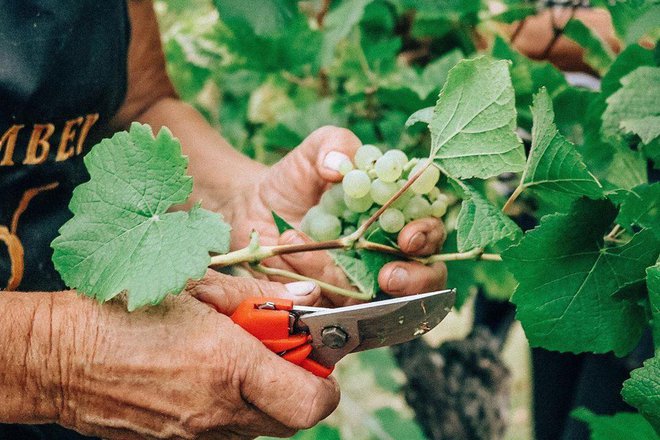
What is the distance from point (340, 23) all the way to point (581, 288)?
705 millimetres

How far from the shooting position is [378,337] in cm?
97

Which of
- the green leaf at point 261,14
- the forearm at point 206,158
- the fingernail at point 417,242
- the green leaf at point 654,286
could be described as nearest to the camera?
the green leaf at point 654,286

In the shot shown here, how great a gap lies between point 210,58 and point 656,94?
1300 millimetres

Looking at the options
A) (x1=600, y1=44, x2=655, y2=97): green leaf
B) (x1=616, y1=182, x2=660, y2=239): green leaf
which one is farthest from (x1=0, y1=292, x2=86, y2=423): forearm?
(x1=600, y1=44, x2=655, y2=97): green leaf

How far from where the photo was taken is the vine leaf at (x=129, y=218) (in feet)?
2.78

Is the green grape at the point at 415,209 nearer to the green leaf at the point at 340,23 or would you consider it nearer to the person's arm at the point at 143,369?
the person's arm at the point at 143,369

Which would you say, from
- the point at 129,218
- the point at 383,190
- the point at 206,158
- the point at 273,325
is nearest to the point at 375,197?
the point at 383,190

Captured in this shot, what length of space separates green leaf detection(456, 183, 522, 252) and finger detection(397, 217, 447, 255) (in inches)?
5.4

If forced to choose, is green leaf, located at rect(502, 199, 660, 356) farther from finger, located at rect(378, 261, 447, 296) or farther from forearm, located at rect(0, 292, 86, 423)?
forearm, located at rect(0, 292, 86, 423)

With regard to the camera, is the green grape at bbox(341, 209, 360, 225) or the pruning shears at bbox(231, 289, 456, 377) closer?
the pruning shears at bbox(231, 289, 456, 377)

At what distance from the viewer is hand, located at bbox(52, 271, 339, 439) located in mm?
895

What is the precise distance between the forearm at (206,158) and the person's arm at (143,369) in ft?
1.60

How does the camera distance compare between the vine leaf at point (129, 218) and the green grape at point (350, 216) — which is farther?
the green grape at point (350, 216)

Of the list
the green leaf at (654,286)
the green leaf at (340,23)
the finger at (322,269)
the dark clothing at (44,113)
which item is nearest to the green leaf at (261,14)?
the green leaf at (340,23)
